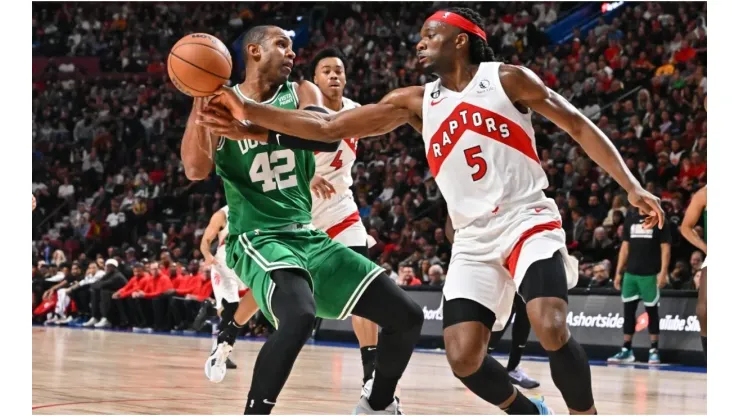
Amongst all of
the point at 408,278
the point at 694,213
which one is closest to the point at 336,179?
the point at 694,213

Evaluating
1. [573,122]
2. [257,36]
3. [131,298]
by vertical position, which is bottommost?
[131,298]

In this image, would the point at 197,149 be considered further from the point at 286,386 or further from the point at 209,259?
the point at 209,259

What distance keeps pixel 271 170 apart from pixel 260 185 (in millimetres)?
103

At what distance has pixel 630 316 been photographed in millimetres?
11609

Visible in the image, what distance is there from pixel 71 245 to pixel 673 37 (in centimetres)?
1428

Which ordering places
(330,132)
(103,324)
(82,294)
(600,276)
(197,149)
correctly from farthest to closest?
(82,294) → (103,324) → (600,276) → (197,149) → (330,132)

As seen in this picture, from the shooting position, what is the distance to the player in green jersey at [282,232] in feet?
16.0

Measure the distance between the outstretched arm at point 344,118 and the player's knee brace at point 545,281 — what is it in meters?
1.01

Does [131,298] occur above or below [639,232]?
below

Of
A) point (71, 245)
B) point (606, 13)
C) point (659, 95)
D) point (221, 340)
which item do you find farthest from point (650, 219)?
point (71, 245)

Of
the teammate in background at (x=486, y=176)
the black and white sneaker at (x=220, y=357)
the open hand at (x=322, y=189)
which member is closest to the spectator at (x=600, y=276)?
the black and white sneaker at (x=220, y=357)

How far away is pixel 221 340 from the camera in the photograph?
8.33 metres

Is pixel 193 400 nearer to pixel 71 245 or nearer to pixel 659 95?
pixel 659 95

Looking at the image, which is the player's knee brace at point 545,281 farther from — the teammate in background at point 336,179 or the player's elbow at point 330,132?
the teammate in background at point 336,179
